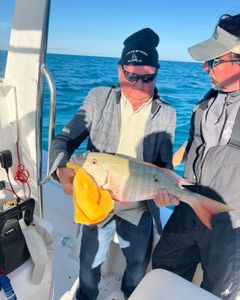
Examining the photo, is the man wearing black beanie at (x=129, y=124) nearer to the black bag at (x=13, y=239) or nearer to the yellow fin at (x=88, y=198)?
the yellow fin at (x=88, y=198)

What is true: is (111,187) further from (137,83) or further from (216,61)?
(216,61)

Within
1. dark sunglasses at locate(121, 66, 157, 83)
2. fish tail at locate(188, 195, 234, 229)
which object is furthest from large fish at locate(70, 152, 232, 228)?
dark sunglasses at locate(121, 66, 157, 83)

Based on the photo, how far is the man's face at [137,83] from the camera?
1865 mm

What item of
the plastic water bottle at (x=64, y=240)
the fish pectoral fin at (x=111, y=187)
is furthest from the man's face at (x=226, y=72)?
the plastic water bottle at (x=64, y=240)

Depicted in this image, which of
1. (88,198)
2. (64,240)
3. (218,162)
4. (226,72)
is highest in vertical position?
(226,72)

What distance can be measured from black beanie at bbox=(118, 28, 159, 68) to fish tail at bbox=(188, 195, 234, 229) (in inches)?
35.4

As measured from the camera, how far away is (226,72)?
5.77 ft

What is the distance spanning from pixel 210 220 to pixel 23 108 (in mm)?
1353

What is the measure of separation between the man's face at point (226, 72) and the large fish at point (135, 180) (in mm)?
628

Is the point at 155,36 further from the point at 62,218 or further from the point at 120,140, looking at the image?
the point at 62,218

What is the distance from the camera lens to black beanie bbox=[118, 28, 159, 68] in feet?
6.07

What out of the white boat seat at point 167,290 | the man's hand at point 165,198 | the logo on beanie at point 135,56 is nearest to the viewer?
the white boat seat at point 167,290

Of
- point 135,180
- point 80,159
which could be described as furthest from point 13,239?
point 135,180

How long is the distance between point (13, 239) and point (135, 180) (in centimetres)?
72
